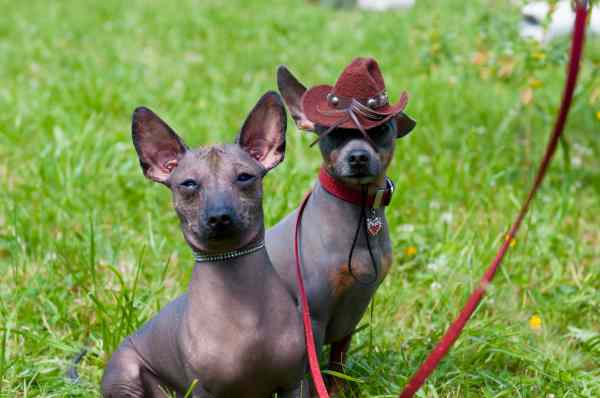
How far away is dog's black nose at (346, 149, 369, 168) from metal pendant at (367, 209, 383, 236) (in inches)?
8.6

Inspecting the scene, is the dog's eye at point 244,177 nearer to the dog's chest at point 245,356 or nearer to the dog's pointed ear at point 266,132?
the dog's pointed ear at point 266,132

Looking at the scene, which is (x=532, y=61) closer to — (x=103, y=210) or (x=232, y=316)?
(x=103, y=210)

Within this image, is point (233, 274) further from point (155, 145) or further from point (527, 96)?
point (527, 96)

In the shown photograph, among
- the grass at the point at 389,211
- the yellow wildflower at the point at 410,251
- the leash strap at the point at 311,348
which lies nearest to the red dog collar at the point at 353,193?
the leash strap at the point at 311,348

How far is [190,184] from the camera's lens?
7.21 feet

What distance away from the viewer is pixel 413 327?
324 centimetres

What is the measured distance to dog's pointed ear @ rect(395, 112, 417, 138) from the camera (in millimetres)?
2523

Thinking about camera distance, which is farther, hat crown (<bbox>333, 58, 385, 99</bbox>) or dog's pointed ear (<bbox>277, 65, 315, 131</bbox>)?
dog's pointed ear (<bbox>277, 65, 315, 131</bbox>)

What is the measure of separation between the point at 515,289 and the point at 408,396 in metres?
1.70

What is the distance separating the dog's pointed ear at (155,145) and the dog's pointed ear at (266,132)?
7.8 inches

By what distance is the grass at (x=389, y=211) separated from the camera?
295 cm

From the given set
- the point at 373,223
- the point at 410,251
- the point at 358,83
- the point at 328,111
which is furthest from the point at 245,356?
the point at 410,251

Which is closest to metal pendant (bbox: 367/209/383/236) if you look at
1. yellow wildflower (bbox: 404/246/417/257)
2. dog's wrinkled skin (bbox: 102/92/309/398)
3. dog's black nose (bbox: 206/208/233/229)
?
dog's wrinkled skin (bbox: 102/92/309/398)

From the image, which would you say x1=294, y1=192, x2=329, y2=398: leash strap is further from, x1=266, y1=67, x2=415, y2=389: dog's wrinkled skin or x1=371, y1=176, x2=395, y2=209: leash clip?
x1=371, y1=176, x2=395, y2=209: leash clip
